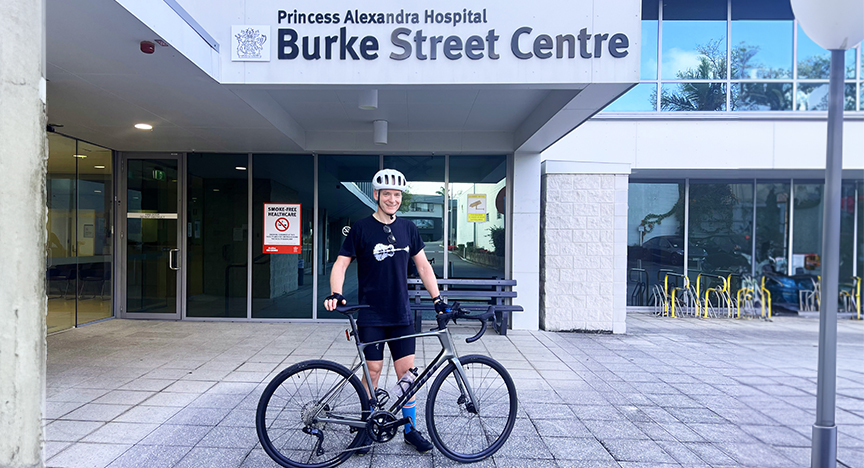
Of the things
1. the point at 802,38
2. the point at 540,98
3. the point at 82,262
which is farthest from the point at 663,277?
the point at 82,262

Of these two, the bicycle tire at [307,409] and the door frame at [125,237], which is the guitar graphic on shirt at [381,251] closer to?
the bicycle tire at [307,409]

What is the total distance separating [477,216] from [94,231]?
6.26 meters

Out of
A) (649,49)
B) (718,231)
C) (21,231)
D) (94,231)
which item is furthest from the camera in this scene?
(718,231)

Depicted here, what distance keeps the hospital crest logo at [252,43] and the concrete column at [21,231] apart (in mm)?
2245

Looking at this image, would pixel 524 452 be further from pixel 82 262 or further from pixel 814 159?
pixel 814 159

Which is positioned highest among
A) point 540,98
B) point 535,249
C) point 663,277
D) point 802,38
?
point 540,98

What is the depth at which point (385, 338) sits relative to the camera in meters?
2.91

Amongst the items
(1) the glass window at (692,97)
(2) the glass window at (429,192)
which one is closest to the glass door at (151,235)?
(2) the glass window at (429,192)

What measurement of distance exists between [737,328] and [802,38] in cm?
633

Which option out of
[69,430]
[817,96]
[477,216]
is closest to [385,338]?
[69,430]

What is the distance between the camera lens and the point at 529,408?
3777 mm

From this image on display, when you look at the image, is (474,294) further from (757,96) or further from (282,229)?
(757,96)

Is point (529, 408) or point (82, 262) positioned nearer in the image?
point (529, 408)

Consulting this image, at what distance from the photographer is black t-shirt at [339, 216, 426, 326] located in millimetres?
2852
